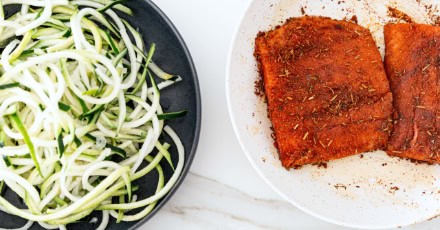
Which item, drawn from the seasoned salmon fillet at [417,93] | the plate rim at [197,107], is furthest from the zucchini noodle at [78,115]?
the seasoned salmon fillet at [417,93]

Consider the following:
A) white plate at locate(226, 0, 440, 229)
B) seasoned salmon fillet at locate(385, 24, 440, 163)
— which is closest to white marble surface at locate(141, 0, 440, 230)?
white plate at locate(226, 0, 440, 229)

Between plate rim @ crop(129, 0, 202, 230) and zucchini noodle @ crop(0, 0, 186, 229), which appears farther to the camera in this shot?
plate rim @ crop(129, 0, 202, 230)

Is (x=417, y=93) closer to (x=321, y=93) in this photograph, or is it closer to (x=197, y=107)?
(x=321, y=93)

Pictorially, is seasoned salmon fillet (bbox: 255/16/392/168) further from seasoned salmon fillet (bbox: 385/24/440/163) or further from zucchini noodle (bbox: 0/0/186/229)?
zucchini noodle (bbox: 0/0/186/229)

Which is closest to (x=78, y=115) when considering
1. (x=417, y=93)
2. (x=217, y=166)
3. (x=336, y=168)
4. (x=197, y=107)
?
(x=197, y=107)

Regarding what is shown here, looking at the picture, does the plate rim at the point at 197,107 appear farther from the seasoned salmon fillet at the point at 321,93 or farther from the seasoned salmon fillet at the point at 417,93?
the seasoned salmon fillet at the point at 417,93

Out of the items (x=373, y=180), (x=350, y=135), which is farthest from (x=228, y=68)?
(x=373, y=180)
